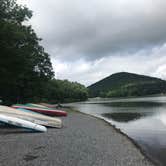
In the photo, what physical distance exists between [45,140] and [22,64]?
680 inches

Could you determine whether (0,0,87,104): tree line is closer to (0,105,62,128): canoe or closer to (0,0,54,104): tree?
(0,0,54,104): tree

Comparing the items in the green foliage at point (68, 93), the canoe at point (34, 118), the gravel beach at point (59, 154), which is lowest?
the gravel beach at point (59, 154)

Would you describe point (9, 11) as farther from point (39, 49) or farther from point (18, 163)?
point (18, 163)

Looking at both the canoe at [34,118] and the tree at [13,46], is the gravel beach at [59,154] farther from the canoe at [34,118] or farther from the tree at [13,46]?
the tree at [13,46]

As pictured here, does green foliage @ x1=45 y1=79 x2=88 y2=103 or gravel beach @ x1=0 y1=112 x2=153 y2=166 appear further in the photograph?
green foliage @ x1=45 y1=79 x2=88 y2=103

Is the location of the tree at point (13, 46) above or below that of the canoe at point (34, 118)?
above

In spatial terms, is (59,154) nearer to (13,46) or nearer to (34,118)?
(34,118)

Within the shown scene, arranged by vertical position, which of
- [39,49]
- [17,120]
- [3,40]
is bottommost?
[17,120]

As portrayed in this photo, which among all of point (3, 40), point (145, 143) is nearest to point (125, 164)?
point (145, 143)

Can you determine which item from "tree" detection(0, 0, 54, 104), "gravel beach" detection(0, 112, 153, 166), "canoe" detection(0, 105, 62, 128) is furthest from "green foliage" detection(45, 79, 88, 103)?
"gravel beach" detection(0, 112, 153, 166)

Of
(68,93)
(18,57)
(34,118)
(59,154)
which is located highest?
(18,57)

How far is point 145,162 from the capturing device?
7.67 m

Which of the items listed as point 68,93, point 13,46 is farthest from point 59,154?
point 68,93

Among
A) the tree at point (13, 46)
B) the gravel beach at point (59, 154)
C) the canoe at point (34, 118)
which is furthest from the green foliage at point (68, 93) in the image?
the gravel beach at point (59, 154)
